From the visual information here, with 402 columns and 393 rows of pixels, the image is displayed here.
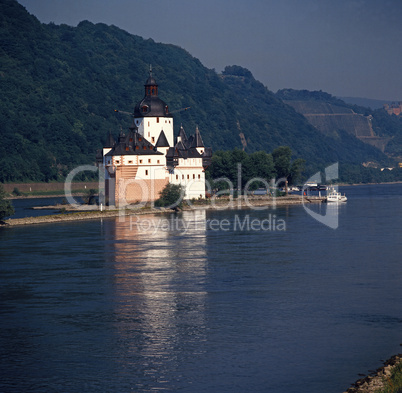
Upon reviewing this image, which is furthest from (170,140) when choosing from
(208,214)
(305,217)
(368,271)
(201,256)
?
(368,271)

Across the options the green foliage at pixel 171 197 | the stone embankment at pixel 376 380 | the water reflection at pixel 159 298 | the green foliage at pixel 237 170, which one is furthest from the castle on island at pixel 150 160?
the stone embankment at pixel 376 380

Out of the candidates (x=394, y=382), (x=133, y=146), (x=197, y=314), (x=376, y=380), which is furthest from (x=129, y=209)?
(x=394, y=382)

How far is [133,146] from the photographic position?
10725 centimetres

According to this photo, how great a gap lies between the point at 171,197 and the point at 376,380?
8424 cm

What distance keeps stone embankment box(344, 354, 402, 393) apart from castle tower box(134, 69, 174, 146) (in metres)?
90.1

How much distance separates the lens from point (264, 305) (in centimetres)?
3697

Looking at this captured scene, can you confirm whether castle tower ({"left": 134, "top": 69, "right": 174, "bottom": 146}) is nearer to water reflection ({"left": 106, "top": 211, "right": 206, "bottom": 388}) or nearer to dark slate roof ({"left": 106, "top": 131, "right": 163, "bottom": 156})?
dark slate roof ({"left": 106, "top": 131, "right": 163, "bottom": 156})

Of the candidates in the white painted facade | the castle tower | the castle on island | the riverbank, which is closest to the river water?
the riverbank

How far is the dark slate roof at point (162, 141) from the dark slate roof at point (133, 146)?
1324 mm

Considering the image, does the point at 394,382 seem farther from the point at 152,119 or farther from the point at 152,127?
the point at 152,119

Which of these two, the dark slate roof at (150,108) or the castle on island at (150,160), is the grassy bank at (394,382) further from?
the dark slate roof at (150,108)

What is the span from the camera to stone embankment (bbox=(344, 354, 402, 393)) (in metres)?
23.6

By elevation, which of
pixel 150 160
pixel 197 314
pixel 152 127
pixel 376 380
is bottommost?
pixel 376 380

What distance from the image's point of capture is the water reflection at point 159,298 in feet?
94.1
